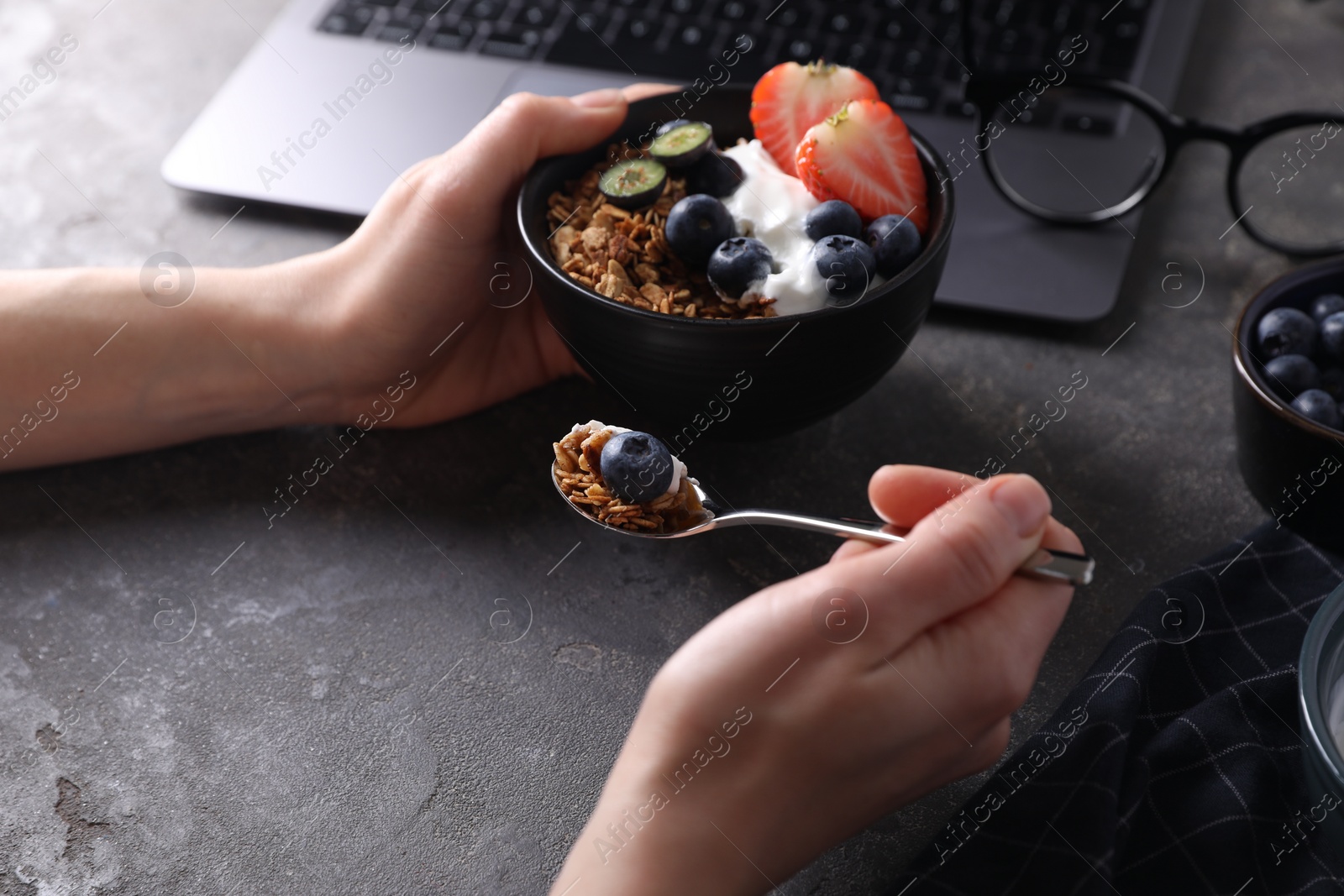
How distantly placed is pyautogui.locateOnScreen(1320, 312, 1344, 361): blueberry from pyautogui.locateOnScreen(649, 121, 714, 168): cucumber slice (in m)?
0.40

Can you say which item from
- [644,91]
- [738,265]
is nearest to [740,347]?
[738,265]

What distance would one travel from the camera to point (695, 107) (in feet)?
2.47

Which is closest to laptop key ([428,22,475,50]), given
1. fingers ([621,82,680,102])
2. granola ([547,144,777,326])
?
fingers ([621,82,680,102])

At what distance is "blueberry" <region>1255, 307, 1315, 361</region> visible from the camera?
64 cm

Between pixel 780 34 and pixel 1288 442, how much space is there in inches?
25.0

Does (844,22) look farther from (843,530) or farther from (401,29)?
(843,530)

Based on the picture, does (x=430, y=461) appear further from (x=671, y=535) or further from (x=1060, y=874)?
(x=1060, y=874)

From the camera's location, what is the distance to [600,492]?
61 centimetres

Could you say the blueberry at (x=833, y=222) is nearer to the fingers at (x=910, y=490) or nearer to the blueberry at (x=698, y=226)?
the blueberry at (x=698, y=226)

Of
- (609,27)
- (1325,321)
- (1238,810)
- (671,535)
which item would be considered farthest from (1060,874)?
(609,27)

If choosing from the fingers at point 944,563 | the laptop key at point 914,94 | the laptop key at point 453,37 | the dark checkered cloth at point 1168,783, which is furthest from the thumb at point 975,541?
the laptop key at point 453,37

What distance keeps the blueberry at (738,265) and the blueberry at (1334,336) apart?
34cm

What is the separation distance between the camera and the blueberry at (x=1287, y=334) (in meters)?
0.64

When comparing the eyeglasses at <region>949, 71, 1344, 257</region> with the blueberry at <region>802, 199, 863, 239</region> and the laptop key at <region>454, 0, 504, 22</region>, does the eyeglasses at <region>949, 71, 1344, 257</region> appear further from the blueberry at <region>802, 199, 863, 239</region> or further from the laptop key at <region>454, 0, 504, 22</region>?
the laptop key at <region>454, 0, 504, 22</region>
